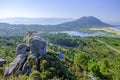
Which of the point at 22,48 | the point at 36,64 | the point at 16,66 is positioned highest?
the point at 22,48

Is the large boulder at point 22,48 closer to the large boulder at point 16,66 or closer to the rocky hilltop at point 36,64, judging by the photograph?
the rocky hilltop at point 36,64

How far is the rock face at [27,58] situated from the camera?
2197cm

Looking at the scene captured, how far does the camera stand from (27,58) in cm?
2291

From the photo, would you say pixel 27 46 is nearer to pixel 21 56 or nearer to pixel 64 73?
pixel 21 56

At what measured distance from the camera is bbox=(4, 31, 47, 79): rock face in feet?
72.1

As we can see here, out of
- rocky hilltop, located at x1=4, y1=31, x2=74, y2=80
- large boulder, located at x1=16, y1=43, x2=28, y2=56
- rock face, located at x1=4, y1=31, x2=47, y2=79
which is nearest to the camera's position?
rocky hilltop, located at x1=4, y1=31, x2=74, y2=80

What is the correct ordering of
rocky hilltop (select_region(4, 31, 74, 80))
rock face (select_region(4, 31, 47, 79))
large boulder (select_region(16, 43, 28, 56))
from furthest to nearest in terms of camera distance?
large boulder (select_region(16, 43, 28, 56)) < rock face (select_region(4, 31, 47, 79)) < rocky hilltop (select_region(4, 31, 74, 80))

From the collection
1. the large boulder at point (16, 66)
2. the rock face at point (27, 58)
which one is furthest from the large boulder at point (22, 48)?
the large boulder at point (16, 66)

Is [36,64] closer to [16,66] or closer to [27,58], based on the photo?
[27,58]

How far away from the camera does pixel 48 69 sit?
21.2 metres

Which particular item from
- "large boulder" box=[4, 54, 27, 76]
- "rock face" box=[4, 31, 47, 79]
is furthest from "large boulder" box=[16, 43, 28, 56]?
"large boulder" box=[4, 54, 27, 76]

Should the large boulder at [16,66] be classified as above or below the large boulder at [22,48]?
below

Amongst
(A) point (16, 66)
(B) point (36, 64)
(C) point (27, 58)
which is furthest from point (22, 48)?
(B) point (36, 64)

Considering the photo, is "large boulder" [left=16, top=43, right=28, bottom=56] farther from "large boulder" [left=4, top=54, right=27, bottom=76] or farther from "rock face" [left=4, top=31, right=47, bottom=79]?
"large boulder" [left=4, top=54, right=27, bottom=76]
